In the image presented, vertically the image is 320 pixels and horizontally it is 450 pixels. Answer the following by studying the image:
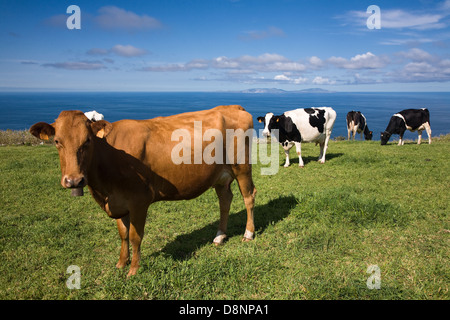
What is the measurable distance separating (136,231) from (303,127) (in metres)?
9.66

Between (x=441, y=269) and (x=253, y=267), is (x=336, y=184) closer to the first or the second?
(x=441, y=269)

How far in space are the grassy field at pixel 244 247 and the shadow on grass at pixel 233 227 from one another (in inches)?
0.9

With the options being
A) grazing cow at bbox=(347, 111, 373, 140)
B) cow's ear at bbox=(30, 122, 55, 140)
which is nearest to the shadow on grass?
cow's ear at bbox=(30, 122, 55, 140)

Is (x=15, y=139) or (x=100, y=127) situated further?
(x=15, y=139)

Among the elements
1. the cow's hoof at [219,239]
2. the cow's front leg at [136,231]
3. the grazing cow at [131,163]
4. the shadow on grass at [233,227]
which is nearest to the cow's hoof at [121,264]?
the grazing cow at [131,163]

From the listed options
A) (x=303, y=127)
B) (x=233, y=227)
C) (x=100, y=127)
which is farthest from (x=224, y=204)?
(x=303, y=127)

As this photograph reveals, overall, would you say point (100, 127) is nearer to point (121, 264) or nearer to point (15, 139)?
point (121, 264)

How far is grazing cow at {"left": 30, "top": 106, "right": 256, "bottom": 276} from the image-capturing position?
3123mm

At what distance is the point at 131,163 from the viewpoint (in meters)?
3.82

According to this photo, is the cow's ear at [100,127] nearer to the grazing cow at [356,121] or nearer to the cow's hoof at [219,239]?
the cow's hoof at [219,239]

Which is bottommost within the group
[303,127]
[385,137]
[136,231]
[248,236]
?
[248,236]

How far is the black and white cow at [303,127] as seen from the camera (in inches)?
480

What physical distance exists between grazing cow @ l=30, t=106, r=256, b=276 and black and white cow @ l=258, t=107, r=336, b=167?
7776 millimetres
